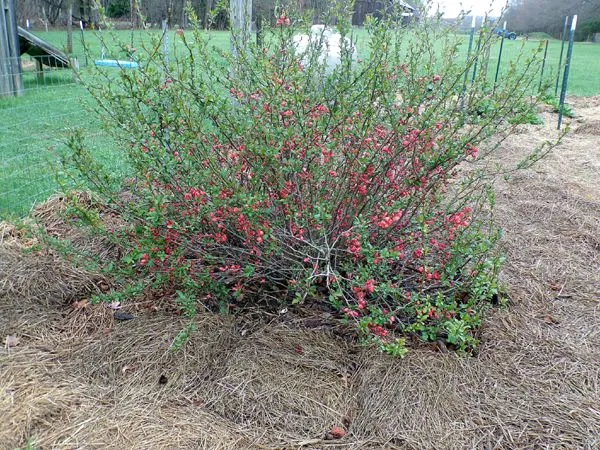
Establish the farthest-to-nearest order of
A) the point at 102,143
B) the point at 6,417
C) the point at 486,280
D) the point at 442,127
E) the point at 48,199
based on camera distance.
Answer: the point at 102,143, the point at 48,199, the point at 442,127, the point at 486,280, the point at 6,417

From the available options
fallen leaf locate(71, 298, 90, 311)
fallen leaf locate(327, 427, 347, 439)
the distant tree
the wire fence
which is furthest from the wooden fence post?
the distant tree

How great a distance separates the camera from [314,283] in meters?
2.89

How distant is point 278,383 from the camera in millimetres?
2488

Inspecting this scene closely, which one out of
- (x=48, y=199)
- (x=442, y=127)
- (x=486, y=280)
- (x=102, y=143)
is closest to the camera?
(x=486, y=280)

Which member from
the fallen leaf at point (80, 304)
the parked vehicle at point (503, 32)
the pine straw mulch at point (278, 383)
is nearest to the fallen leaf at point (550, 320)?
the pine straw mulch at point (278, 383)

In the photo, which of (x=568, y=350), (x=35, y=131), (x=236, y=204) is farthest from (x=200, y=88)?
(x=35, y=131)

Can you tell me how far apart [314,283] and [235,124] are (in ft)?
2.89

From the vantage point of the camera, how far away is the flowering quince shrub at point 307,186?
2.58 m

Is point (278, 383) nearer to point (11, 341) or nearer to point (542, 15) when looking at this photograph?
point (11, 341)

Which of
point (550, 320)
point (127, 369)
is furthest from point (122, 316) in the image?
point (550, 320)

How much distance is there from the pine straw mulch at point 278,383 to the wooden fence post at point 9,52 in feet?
21.9

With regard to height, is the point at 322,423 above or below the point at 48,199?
below

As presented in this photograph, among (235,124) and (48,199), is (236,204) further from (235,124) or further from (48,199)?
(48,199)

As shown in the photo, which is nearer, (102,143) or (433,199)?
(433,199)
